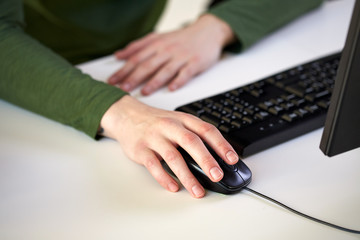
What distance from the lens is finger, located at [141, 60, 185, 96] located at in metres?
0.86

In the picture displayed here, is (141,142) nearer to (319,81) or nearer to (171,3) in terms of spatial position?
(319,81)

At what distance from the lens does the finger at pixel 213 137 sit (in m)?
0.61

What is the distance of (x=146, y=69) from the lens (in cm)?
91

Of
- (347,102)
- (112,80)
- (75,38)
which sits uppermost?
(347,102)

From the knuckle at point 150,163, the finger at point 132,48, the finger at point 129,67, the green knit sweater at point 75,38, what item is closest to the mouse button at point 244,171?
the knuckle at point 150,163

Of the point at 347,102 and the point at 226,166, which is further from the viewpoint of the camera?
the point at 226,166

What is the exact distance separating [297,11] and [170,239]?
723 millimetres

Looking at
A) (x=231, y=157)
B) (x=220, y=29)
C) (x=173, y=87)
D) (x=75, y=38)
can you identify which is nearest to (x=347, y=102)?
(x=231, y=157)

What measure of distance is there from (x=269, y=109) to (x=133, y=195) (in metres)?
0.25

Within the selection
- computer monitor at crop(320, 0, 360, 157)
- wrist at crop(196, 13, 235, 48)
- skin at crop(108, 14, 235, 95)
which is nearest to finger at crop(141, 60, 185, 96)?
skin at crop(108, 14, 235, 95)

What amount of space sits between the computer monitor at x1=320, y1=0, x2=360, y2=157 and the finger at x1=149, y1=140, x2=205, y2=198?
0.54 feet

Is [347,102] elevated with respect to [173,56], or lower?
elevated

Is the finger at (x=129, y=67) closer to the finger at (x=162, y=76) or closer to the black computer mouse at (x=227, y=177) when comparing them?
the finger at (x=162, y=76)

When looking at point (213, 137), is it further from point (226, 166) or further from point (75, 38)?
point (75, 38)
